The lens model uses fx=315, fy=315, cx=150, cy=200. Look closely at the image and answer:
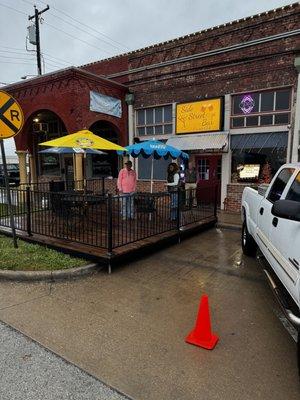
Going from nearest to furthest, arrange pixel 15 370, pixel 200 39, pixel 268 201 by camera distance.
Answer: pixel 15 370
pixel 268 201
pixel 200 39

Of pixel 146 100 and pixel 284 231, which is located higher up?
pixel 146 100

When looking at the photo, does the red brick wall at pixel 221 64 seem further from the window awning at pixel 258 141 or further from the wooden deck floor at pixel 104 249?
the wooden deck floor at pixel 104 249

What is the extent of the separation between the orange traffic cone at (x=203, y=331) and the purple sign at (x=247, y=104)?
9.85 metres

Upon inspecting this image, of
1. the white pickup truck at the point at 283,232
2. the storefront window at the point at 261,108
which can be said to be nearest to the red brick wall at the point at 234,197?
the storefront window at the point at 261,108

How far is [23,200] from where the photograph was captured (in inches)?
304

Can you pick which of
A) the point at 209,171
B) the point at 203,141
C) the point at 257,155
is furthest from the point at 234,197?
the point at 203,141

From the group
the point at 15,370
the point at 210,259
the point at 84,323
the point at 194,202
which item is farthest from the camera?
the point at 194,202

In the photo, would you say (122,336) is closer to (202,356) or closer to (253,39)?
(202,356)

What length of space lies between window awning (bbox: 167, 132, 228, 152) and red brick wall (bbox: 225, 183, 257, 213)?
1.46 m

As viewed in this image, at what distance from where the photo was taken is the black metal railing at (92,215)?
6.76 m

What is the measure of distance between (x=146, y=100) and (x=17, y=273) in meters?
11.1

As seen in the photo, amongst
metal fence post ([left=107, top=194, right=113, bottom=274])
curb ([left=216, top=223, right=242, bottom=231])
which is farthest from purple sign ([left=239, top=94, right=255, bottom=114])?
metal fence post ([left=107, top=194, right=113, bottom=274])

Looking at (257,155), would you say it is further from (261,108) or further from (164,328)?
(164,328)

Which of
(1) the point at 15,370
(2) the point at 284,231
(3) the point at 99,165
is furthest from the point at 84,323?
(3) the point at 99,165
